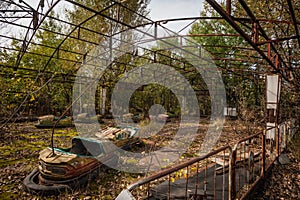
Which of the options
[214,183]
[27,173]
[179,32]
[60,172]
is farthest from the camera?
[179,32]

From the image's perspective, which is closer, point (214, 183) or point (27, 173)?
point (214, 183)

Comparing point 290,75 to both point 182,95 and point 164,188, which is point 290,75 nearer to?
point 164,188

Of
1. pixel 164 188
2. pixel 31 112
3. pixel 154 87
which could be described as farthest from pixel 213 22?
pixel 164 188

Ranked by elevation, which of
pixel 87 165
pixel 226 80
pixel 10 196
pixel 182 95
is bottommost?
pixel 10 196

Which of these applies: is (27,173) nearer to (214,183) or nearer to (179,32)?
(214,183)

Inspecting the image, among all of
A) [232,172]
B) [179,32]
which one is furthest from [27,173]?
[179,32]

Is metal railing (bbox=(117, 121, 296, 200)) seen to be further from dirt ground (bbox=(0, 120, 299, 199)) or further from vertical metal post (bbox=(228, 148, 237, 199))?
dirt ground (bbox=(0, 120, 299, 199))

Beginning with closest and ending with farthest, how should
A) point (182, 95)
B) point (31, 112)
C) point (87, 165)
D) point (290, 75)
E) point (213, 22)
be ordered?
1. point (87, 165)
2. point (290, 75)
3. point (31, 112)
4. point (182, 95)
5. point (213, 22)

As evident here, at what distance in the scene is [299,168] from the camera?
5027 mm

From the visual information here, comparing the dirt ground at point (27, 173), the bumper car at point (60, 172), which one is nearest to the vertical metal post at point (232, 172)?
the dirt ground at point (27, 173)

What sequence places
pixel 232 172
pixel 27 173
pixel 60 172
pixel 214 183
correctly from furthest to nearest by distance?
1. pixel 27 173
2. pixel 60 172
3. pixel 232 172
4. pixel 214 183

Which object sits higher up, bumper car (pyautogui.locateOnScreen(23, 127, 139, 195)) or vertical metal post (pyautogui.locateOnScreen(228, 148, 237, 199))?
vertical metal post (pyautogui.locateOnScreen(228, 148, 237, 199))

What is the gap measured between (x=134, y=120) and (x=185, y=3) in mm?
7865

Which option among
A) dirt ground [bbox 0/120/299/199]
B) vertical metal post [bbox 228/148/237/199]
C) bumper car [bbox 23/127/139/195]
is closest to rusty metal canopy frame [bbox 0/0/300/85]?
vertical metal post [bbox 228/148/237/199]
